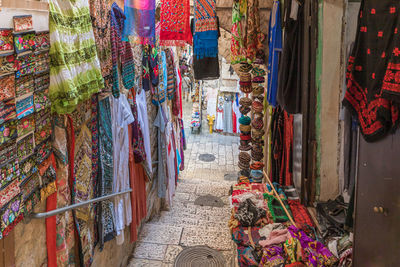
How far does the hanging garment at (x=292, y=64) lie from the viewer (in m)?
2.96

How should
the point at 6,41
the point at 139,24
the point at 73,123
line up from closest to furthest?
the point at 6,41 < the point at 73,123 < the point at 139,24

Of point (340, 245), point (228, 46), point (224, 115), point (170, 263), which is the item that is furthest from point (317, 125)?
point (224, 115)

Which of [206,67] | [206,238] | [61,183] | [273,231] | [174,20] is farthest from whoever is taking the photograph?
[206,238]

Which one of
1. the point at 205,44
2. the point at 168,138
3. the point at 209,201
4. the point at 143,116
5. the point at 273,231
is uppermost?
the point at 205,44

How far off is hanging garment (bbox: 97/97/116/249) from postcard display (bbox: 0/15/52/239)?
0.83 metres

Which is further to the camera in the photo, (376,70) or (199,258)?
(199,258)

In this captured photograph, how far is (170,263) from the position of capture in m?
4.06

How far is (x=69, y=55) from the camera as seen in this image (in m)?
1.98

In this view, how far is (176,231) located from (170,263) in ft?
2.74

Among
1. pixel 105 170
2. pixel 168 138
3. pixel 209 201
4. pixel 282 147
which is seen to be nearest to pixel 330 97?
pixel 282 147

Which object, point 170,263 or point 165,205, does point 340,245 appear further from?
point 165,205

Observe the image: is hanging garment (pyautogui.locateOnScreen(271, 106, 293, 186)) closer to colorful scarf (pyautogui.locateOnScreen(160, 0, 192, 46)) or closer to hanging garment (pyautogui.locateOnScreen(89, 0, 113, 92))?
colorful scarf (pyautogui.locateOnScreen(160, 0, 192, 46))

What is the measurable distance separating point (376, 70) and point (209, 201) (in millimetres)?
4729

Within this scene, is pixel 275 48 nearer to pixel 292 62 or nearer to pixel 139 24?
pixel 292 62
